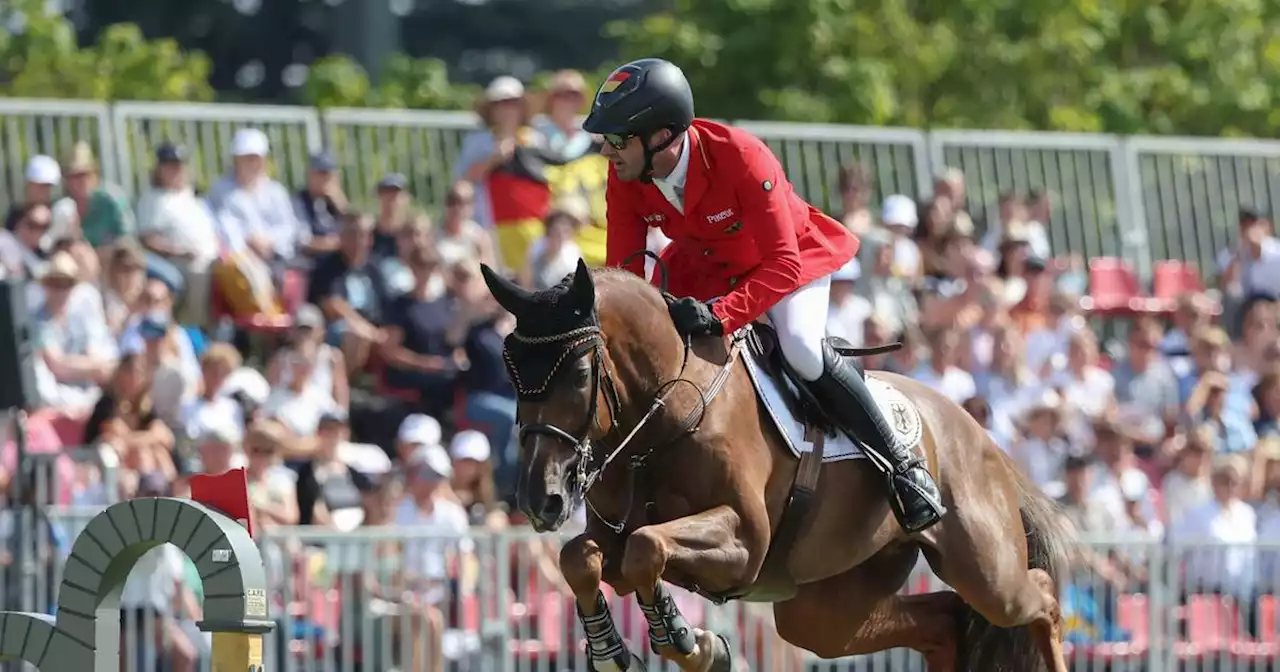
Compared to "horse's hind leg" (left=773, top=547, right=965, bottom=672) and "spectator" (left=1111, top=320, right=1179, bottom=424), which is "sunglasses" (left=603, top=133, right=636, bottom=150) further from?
"spectator" (left=1111, top=320, right=1179, bottom=424)

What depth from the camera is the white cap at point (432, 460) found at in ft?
42.8

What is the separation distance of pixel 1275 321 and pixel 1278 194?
2624 mm

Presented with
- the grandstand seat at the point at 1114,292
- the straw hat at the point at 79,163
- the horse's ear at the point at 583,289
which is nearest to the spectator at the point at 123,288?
the straw hat at the point at 79,163

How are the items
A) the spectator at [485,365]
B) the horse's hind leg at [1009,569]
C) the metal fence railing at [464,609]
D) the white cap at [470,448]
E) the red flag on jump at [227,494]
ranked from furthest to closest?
1. the spectator at [485,365]
2. the white cap at [470,448]
3. the metal fence railing at [464,609]
4. the horse's hind leg at [1009,569]
5. the red flag on jump at [227,494]

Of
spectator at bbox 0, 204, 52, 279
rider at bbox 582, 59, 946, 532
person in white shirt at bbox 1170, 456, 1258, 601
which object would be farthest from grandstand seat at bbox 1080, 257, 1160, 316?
rider at bbox 582, 59, 946, 532

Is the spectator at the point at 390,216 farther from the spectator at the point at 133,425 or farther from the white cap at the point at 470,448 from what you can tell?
the spectator at the point at 133,425

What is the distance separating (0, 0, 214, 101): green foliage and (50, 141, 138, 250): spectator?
7.31 m

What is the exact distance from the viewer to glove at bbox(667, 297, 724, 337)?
8797mm

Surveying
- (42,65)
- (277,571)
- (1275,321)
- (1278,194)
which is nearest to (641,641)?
(277,571)

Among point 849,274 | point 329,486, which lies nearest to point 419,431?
point 329,486

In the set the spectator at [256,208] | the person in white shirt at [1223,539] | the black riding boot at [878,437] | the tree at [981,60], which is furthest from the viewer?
the tree at [981,60]

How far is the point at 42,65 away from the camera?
71.7 feet

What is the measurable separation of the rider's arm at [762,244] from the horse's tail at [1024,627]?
2.23m

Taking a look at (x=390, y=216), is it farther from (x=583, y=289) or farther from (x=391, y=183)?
(x=583, y=289)
